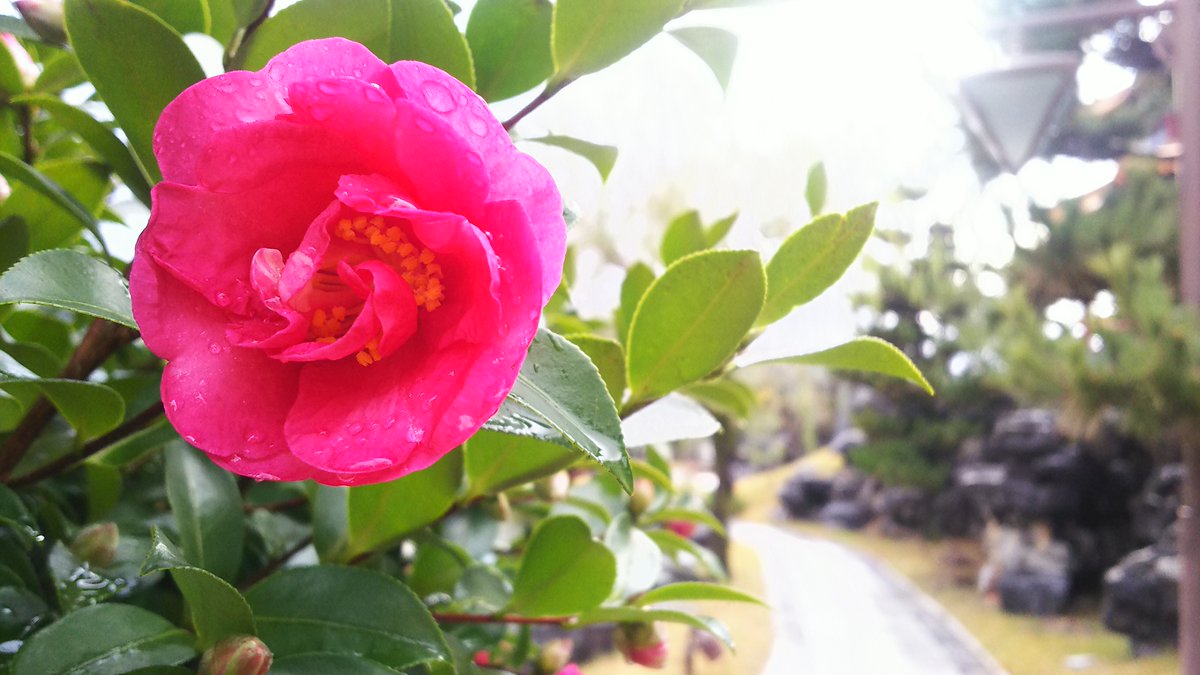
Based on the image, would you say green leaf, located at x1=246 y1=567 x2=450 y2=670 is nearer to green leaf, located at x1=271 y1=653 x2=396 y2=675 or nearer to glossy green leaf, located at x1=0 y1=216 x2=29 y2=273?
green leaf, located at x1=271 y1=653 x2=396 y2=675

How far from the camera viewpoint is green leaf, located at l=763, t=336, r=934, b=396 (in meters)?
0.25

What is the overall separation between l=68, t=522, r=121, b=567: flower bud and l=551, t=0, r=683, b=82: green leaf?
198mm

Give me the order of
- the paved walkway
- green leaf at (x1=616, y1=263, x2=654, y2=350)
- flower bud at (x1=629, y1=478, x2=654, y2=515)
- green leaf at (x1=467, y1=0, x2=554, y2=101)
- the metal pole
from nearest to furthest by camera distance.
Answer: green leaf at (x1=467, y1=0, x2=554, y2=101), green leaf at (x1=616, y1=263, x2=654, y2=350), flower bud at (x1=629, y1=478, x2=654, y2=515), the metal pole, the paved walkway

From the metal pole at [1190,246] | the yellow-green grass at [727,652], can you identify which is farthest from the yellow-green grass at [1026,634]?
the yellow-green grass at [727,652]

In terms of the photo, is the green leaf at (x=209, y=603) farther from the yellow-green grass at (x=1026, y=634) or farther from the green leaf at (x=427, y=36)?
the yellow-green grass at (x=1026, y=634)

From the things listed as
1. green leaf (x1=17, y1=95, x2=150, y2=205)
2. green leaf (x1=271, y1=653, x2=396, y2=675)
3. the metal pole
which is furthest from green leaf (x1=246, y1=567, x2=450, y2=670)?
the metal pole

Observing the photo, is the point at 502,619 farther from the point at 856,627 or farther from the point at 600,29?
the point at 856,627

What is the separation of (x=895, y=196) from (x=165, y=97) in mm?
3343

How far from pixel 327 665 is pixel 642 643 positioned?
209 millimetres

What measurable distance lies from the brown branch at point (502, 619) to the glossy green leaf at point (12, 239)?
0.20 meters

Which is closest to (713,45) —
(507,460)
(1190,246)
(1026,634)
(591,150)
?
(591,150)

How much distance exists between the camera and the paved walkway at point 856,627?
5.73 ft

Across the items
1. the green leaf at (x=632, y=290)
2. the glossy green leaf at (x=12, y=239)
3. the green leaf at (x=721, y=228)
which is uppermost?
the green leaf at (x=721, y=228)

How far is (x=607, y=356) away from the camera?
24 cm
